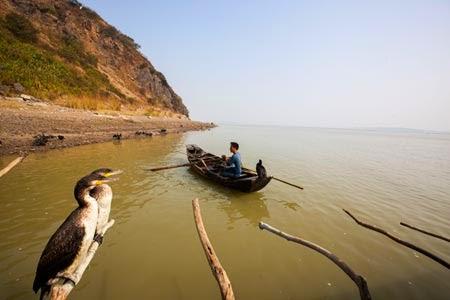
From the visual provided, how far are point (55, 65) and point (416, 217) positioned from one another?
35.7 metres

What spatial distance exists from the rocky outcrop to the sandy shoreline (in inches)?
573

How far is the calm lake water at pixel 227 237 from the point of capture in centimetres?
454

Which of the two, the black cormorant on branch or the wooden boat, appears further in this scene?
the wooden boat

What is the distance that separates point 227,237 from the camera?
6.40 m

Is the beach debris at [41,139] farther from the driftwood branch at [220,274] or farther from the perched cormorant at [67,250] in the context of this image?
the driftwood branch at [220,274]

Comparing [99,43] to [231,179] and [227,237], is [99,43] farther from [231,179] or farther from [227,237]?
[227,237]

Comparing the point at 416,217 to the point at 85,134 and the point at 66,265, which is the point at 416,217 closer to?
the point at 66,265

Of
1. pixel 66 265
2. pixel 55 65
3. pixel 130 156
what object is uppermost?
pixel 55 65

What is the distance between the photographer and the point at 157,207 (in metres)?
8.13

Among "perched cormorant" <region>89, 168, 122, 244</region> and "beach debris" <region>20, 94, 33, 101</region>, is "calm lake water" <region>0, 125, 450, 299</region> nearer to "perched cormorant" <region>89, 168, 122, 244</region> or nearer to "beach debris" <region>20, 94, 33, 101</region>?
"perched cormorant" <region>89, 168, 122, 244</region>

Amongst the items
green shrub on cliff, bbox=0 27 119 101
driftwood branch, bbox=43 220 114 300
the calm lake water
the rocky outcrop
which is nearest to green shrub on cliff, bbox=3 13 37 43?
green shrub on cliff, bbox=0 27 119 101

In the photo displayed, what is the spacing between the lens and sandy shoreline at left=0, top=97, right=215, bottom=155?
13.6 meters

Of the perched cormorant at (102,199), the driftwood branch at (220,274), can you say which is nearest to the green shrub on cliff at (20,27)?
the perched cormorant at (102,199)

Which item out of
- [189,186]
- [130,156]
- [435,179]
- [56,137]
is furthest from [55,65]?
Result: [435,179]
